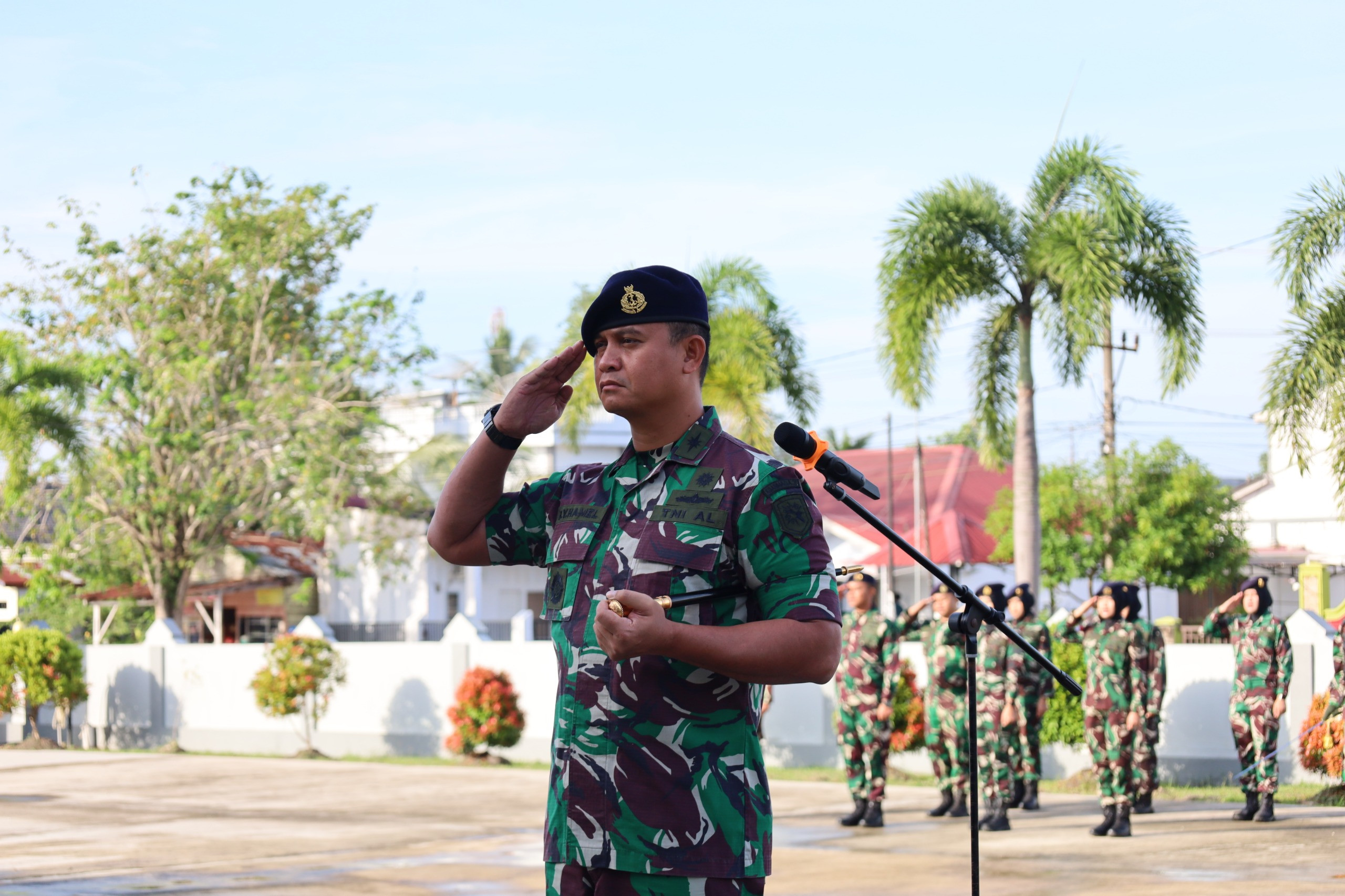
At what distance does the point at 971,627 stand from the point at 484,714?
14.2 m

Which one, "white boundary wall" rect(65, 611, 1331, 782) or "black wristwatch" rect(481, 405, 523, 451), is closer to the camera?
"black wristwatch" rect(481, 405, 523, 451)

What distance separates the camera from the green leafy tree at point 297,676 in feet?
65.2

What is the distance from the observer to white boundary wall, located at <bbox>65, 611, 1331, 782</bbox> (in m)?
14.2

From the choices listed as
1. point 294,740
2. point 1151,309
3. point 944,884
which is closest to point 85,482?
point 294,740

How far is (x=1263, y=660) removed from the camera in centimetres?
1207

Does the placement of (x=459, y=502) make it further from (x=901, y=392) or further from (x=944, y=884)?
(x=901, y=392)

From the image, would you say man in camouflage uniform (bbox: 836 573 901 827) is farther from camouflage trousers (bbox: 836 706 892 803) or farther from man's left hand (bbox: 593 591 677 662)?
man's left hand (bbox: 593 591 677 662)

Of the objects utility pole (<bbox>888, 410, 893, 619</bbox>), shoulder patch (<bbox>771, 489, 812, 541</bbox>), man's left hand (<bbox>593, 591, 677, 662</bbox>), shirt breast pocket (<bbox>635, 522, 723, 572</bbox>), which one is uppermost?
utility pole (<bbox>888, 410, 893, 619</bbox>)

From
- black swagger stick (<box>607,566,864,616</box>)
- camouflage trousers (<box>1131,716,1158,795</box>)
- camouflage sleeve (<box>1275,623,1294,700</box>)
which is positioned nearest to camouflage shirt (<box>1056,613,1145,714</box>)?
camouflage trousers (<box>1131,716,1158,795</box>)

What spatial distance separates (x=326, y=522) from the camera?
2498 cm

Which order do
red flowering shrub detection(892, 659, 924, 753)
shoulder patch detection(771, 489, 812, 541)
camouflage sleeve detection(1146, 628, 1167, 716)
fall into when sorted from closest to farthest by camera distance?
shoulder patch detection(771, 489, 812, 541)
camouflage sleeve detection(1146, 628, 1167, 716)
red flowering shrub detection(892, 659, 924, 753)

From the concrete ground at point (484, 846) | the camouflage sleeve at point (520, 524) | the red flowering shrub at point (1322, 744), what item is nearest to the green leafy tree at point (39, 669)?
the concrete ground at point (484, 846)

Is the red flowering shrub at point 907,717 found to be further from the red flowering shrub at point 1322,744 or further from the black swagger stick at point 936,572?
the black swagger stick at point 936,572

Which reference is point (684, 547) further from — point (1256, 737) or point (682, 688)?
point (1256, 737)
